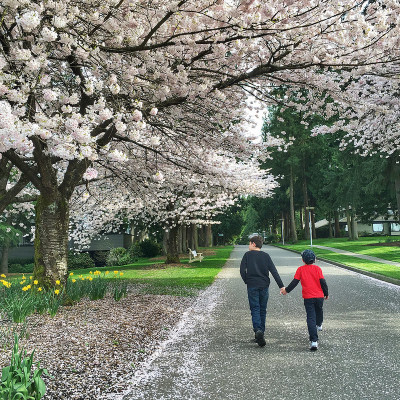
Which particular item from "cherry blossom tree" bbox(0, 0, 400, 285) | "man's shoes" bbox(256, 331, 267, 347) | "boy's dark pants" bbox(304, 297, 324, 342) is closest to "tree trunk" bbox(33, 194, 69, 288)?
"cherry blossom tree" bbox(0, 0, 400, 285)

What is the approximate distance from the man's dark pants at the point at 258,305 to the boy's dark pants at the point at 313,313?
0.66 meters

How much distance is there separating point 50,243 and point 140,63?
4295 millimetres

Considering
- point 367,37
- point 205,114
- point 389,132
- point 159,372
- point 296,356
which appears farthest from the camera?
point 389,132

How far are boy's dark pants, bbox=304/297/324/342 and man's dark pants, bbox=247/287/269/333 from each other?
66cm

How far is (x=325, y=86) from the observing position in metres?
9.36

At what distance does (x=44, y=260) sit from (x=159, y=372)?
5.24 metres

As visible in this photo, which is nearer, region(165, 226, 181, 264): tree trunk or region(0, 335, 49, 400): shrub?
region(0, 335, 49, 400): shrub

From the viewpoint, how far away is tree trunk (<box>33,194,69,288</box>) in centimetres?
919

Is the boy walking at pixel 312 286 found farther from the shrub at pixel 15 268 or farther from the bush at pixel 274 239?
the bush at pixel 274 239

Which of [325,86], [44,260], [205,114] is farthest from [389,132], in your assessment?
[44,260]

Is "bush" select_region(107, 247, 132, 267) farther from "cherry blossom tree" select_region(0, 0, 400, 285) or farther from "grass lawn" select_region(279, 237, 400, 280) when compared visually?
"cherry blossom tree" select_region(0, 0, 400, 285)

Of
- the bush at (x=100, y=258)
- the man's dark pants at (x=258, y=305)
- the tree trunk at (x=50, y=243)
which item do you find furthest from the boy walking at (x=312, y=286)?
the bush at (x=100, y=258)

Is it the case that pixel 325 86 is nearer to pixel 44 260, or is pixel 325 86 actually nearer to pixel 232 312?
pixel 232 312

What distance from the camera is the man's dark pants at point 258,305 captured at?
6324 mm
